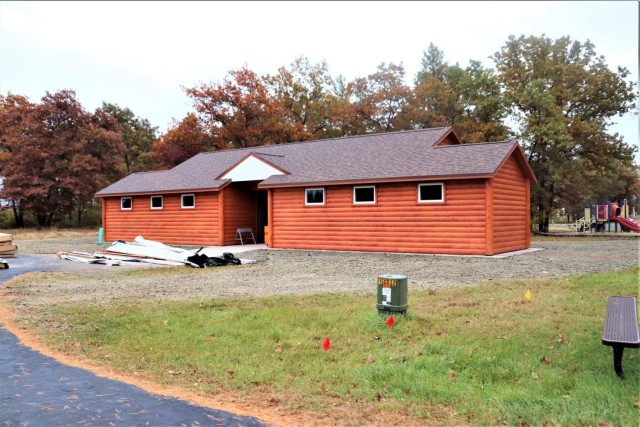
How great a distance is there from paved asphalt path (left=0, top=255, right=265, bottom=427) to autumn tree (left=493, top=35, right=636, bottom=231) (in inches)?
1147

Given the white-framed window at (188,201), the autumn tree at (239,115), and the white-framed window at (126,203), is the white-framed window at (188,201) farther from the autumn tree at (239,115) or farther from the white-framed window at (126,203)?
the autumn tree at (239,115)

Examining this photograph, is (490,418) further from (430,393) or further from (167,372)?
(167,372)

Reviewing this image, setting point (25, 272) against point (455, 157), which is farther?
point (455, 157)

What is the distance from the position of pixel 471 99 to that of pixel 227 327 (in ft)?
102

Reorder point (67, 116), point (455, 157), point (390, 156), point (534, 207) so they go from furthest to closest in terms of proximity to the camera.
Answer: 1. point (67, 116)
2. point (534, 207)
3. point (390, 156)
4. point (455, 157)

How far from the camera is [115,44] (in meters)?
8.01

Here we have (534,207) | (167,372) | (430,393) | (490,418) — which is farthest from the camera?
(534,207)

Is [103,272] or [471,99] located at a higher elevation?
[471,99]

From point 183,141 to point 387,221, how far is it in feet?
96.0

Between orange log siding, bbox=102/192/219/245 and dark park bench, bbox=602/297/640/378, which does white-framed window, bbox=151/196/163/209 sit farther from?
dark park bench, bbox=602/297/640/378

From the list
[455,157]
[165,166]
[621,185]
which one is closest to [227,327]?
[455,157]

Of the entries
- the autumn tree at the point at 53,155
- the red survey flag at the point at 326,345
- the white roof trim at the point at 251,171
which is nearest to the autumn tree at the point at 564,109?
the white roof trim at the point at 251,171

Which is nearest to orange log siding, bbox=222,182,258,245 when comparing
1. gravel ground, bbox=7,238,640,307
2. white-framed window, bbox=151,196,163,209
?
white-framed window, bbox=151,196,163,209

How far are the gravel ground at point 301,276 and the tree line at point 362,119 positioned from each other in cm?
1676
